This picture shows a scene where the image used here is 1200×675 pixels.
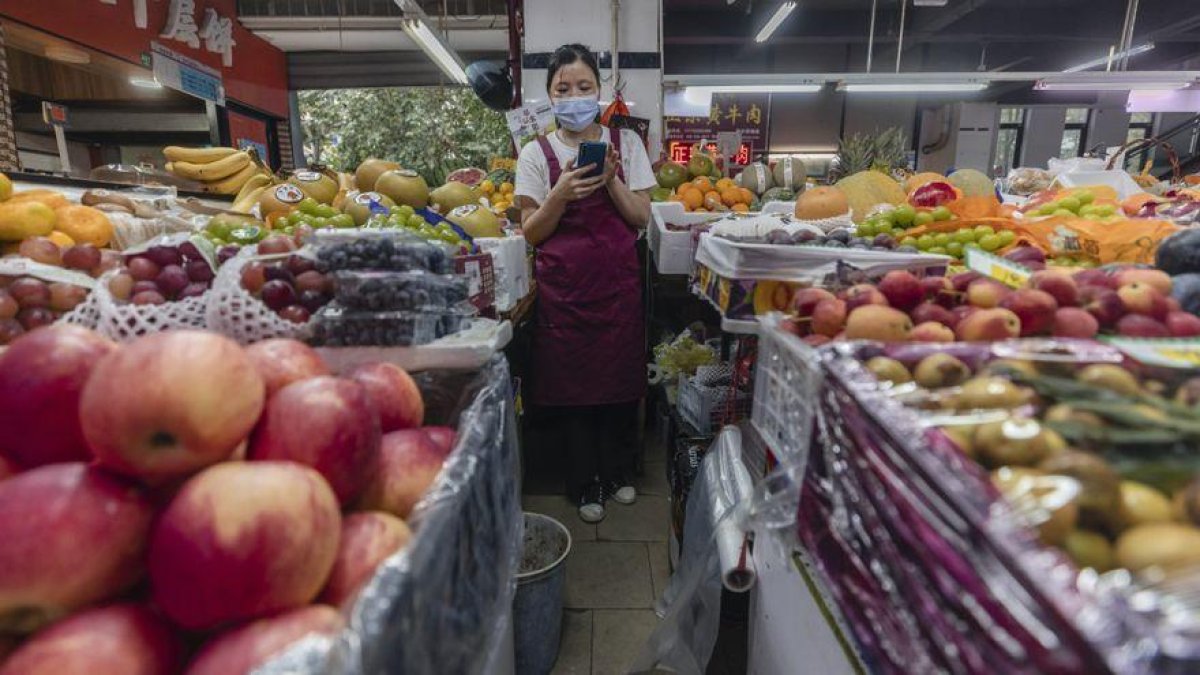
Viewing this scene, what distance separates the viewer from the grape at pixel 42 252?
1438 mm

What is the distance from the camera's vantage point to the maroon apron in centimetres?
254

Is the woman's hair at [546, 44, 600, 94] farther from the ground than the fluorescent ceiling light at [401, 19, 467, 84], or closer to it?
closer to it

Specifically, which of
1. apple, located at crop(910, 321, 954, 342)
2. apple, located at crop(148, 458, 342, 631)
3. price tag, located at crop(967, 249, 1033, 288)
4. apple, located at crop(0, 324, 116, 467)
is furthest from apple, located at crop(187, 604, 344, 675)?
price tag, located at crop(967, 249, 1033, 288)

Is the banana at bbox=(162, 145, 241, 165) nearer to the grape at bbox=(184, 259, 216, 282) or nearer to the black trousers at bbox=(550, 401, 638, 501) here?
the black trousers at bbox=(550, 401, 638, 501)

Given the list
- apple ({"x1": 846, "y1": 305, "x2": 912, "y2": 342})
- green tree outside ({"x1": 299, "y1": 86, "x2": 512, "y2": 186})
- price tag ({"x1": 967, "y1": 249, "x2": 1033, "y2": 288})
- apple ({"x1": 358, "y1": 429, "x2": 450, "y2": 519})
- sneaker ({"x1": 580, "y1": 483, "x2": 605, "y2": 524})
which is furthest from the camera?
green tree outside ({"x1": 299, "y1": 86, "x2": 512, "y2": 186})

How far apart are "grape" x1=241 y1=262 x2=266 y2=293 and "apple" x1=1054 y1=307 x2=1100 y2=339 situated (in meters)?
1.35

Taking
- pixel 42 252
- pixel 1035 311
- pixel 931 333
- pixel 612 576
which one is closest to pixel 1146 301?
pixel 1035 311

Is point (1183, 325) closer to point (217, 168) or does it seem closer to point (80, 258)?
point (80, 258)

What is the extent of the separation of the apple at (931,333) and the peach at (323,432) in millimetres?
819

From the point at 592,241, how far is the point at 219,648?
2.15 m

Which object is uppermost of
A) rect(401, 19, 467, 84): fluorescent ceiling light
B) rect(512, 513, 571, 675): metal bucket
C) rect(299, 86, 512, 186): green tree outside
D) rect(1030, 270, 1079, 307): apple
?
rect(401, 19, 467, 84): fluorescent ceiling light

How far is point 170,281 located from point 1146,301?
1.70 metres

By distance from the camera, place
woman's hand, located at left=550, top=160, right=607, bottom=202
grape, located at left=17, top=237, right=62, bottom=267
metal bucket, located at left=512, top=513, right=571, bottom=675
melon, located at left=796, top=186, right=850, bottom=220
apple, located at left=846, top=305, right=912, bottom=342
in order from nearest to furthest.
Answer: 1. apple, located at left=846, top=305, right=912, bottom=342
2. grape, located at left=17, top=237, right=62, bottom=267
3. metal bucket, located at left=512, top=513, right=571, bottom=675
4. melon, located at left=796, top=186, right=850, bottom=220
5. woman's hand, located at left=550, top=160, right=607, bottom=202

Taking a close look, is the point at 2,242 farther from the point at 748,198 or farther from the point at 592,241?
the point at 748,198
